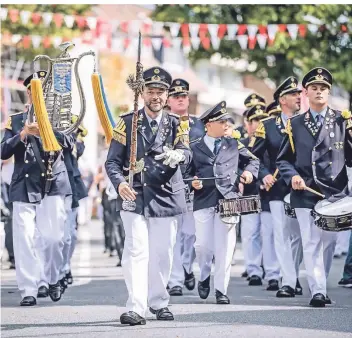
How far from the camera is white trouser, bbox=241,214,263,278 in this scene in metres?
15.5

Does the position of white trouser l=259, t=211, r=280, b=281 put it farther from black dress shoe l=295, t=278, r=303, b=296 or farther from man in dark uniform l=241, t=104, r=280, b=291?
black dress shoe l=295, t=278, r=303, b=296

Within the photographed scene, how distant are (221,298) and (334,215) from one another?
5.53 feet

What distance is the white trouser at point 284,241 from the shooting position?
43.5ft

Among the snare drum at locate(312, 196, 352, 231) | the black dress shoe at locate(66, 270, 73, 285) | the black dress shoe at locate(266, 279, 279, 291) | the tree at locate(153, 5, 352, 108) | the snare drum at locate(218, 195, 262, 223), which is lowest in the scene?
the black dress shoe at locate(266, 279, 279, 291)

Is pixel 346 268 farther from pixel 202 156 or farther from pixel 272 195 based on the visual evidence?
pixel 202 156

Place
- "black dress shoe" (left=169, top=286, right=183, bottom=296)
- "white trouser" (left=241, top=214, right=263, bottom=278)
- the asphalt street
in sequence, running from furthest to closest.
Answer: "white trouser" (left=241, top=214, right=263, bottom=278), "black dress shoe" (left=169, top=286, right=183, bottom=296), the asphalt street

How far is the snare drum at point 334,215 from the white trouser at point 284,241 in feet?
5.26

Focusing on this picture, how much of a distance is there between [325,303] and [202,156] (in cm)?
221

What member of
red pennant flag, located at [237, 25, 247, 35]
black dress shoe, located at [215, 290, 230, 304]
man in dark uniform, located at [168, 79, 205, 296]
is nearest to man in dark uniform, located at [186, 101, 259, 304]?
black dress shoe, located at [215, 290, 230, 304]

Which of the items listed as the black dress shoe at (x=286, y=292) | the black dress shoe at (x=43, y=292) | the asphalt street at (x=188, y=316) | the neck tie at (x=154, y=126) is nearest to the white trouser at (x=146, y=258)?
the asphalt street at (x=188, y=316)

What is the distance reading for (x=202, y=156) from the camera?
13.1 m

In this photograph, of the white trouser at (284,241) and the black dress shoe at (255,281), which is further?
the black dress shoe at (255,281)

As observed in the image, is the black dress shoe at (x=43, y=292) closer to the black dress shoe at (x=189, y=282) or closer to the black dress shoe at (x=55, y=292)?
the black dress shoe at (x=55, y=292)

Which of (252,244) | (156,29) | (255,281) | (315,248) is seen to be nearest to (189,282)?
(255,281)
